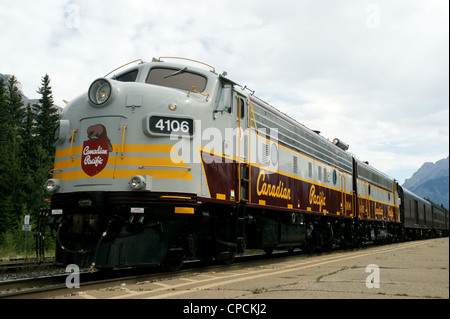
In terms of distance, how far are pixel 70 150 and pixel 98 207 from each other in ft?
4.63

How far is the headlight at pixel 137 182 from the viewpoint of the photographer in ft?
24.3

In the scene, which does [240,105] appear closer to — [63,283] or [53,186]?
[53,186]

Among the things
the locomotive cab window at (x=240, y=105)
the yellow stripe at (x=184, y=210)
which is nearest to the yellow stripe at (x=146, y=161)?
the yellow stripe at (x=184, y=210)

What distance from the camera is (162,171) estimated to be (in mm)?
7668

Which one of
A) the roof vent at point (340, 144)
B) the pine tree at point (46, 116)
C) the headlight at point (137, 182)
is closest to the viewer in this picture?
the headlight at point (137, 182)

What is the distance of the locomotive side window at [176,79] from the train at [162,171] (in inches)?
0.9

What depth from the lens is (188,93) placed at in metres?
8.38

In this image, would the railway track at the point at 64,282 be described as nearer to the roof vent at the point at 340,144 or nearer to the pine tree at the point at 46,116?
the roof vent at the point at 340,144

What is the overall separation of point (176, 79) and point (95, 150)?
2.42 metres

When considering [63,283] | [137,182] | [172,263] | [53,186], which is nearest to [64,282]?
[63,283]

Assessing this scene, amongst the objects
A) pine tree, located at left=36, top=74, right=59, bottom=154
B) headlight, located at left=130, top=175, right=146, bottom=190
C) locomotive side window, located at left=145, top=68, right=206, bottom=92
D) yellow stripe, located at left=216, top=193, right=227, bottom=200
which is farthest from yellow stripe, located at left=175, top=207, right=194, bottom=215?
pine tree, located at left=36, top=74, right=59, bottom=154

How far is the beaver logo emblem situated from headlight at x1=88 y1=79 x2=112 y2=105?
513 mm

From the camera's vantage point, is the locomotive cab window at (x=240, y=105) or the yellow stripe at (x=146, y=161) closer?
the yellow stripe at (x=146, y=161)
